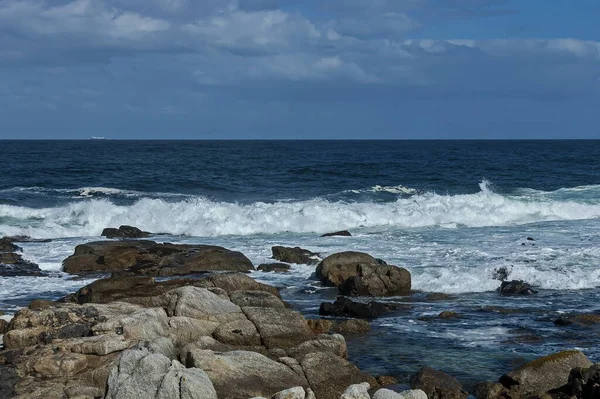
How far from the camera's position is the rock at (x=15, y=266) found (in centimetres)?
2373

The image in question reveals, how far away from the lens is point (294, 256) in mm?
26000

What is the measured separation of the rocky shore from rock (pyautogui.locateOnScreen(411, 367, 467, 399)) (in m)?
0.02

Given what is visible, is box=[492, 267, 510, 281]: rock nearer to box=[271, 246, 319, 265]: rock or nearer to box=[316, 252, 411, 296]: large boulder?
box=[316, 252, 411, 296]: large boulder

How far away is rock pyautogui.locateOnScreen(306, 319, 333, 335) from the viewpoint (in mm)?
17109

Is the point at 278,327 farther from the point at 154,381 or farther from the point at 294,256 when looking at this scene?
the point at 294,256

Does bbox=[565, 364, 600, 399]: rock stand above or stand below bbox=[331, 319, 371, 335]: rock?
above

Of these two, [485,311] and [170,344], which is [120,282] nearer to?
[170,344]

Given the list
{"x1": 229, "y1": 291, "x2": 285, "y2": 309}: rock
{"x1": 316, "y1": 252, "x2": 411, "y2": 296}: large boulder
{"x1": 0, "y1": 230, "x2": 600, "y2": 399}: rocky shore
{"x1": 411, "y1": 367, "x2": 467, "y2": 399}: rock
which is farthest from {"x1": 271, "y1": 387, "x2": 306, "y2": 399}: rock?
{"x1": 316, "y1": 252, "x2": 411, "y2": 296}: large boulder

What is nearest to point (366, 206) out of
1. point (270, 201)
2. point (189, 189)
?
point (270, 201)

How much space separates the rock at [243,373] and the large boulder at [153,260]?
11075mm

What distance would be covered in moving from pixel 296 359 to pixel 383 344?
333 centimetres

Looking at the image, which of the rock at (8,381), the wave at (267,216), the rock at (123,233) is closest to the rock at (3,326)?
the rock at (8,381)

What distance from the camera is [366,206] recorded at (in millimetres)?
39969

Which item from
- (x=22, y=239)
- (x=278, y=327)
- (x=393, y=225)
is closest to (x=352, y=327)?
(x=278, y=327)
